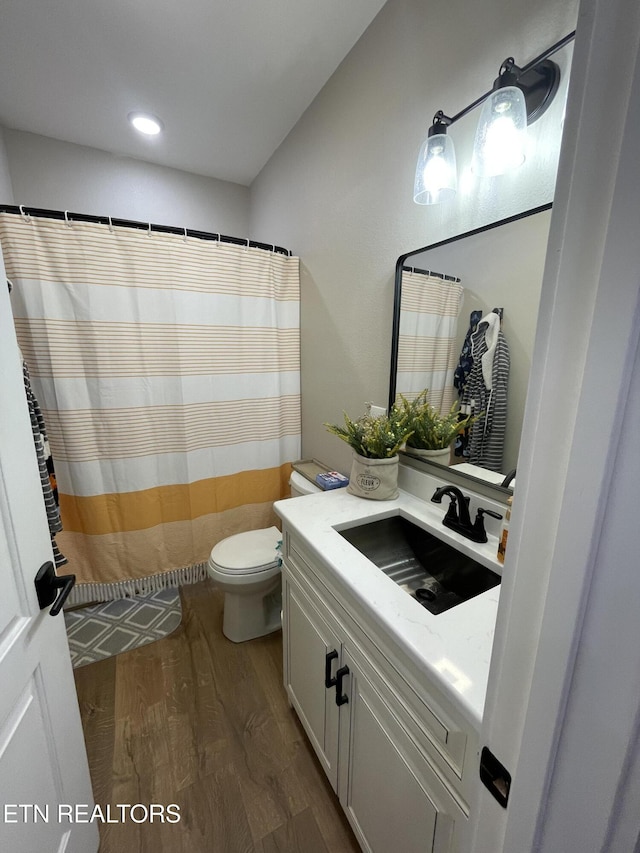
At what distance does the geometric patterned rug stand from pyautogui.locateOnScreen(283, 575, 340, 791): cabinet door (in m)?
0.88

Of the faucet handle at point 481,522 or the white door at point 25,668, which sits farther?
the faucet handle at point 481,522

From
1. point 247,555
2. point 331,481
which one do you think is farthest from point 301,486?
point 247,555

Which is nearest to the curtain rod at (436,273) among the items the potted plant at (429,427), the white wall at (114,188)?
the potted plant at (429,427)

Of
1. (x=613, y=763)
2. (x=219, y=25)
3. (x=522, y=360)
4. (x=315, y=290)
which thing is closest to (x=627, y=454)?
(x=613, y=763)

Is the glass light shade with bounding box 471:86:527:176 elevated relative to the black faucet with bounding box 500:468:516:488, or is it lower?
elevated

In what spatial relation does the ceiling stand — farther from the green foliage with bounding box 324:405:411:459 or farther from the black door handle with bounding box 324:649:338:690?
the black door handle with bounding box 324:649:338:690

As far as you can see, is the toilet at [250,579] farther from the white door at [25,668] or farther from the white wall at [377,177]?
the white door at [25,668]

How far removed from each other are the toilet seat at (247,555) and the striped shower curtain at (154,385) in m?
0.40

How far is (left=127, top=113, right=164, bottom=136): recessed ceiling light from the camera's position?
1828mm

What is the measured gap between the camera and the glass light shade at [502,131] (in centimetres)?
85

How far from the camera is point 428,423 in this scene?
128 centimetres

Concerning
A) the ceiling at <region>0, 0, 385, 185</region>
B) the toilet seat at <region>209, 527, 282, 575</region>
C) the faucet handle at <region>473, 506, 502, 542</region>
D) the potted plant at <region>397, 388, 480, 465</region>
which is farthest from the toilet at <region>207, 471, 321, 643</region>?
the ceiling at <region>0, 0, 385, 185</region>

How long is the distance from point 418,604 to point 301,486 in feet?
3.40

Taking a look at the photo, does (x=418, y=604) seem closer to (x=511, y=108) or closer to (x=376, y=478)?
(x=376, y=478)
